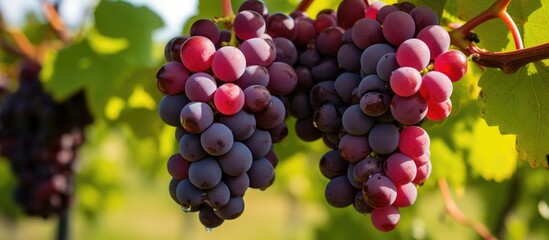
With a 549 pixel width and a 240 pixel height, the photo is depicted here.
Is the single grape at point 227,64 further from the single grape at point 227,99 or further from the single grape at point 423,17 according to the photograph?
the single grape at point 423,17

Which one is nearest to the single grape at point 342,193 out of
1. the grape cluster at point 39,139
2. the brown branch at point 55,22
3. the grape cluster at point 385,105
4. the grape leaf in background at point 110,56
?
the grape cluster at point 385,105

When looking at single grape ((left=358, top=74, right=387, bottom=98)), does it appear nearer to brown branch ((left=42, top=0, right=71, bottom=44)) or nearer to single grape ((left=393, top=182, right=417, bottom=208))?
single grape ((left=393, top=182, right=417, bottom=208))

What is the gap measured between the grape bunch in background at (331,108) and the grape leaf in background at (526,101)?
0.41 feet

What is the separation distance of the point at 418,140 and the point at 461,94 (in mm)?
274

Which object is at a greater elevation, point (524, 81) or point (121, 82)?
point (524, 81)

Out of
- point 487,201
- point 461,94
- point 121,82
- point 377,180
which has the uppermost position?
point 377,180

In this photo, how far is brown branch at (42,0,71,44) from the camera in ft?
6.81

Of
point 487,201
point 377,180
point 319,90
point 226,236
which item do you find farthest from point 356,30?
point 226,236

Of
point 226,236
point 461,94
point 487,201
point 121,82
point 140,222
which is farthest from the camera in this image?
A: point 140,222

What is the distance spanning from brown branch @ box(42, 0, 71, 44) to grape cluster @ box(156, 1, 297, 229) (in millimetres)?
1330

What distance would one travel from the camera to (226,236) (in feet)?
39.7

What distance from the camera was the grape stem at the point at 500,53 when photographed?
32.4 inches

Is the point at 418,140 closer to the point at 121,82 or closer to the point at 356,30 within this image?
the point at 356,30

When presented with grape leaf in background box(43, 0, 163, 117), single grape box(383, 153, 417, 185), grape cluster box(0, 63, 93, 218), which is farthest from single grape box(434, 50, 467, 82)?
grape cluster box(0, 63, 93, 218)
